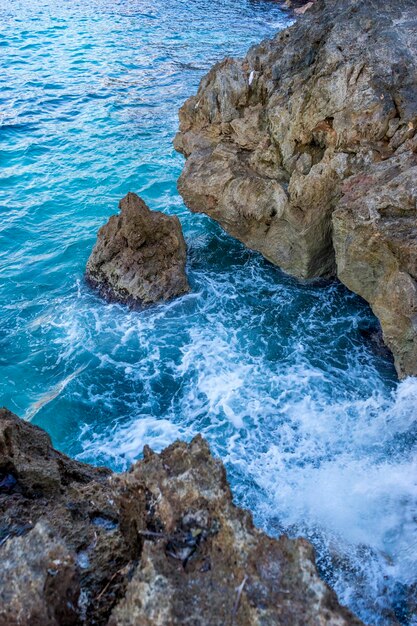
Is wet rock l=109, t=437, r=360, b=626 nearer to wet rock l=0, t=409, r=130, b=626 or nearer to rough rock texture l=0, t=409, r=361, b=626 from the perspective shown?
rough rock texture l=0, t=409, r=361, b=626

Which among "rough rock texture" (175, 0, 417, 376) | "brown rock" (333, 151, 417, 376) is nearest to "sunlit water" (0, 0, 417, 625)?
Answer: "brown rock" (333, 151, 417, 376)

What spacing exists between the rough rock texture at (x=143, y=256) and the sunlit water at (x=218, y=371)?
0.46 m

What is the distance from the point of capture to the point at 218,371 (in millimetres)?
10383

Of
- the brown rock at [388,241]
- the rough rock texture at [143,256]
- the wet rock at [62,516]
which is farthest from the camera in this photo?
the rough rock texture at [143,256]

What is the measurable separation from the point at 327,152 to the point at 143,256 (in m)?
4.64

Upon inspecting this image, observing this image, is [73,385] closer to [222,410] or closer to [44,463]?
[222,410]

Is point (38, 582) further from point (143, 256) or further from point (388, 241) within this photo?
point (143, 256)

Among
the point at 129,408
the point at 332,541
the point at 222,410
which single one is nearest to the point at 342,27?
the point at 222,410

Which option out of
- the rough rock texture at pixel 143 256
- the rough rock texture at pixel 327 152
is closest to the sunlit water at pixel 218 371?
the rough rock texture at pixel 143 256

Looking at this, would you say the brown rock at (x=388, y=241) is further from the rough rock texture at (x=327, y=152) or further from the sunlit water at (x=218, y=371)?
the sunlit water at (x=218, y=371)

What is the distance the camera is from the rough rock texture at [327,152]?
30.3ft

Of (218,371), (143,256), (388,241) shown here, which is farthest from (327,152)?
(218,371)

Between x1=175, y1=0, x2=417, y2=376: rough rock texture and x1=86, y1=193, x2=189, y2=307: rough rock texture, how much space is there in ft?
4.15

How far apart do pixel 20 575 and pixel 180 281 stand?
29.3 feet
